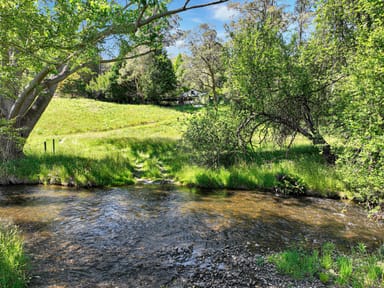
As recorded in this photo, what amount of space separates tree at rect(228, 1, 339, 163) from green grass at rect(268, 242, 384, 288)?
6.96 m

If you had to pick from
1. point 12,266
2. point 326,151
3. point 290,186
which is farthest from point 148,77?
point 12,266

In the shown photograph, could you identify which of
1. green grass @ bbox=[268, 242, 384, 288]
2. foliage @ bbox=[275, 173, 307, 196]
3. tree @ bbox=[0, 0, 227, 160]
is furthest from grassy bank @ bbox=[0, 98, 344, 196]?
green grass @ bbox=[268, 242, 384, 288]

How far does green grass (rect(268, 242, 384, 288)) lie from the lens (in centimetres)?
516

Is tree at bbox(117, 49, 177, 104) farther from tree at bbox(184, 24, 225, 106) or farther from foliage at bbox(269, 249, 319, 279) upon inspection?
foliage at bbox(269, 249, 319, 279)

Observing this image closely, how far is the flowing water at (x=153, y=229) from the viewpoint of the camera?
19.3 ft

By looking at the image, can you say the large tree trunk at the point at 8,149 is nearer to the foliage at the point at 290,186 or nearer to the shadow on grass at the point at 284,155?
the shadow on grass at the point at 284,155

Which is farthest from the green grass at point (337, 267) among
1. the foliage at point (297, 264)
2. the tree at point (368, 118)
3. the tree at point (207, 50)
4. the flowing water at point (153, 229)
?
the tree at point (207, 50)

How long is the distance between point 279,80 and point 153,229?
912 cm

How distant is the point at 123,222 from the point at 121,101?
48.7 m

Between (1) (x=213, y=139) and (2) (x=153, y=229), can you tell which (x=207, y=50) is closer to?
(1) (x=213, y=139)

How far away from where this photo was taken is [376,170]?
24.1 feet

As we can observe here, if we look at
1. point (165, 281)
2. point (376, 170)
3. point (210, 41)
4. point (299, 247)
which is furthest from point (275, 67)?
point (210, 41)

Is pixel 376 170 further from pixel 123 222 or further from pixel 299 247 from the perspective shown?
pixel 123 222

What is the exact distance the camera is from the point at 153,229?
26.7 feet
